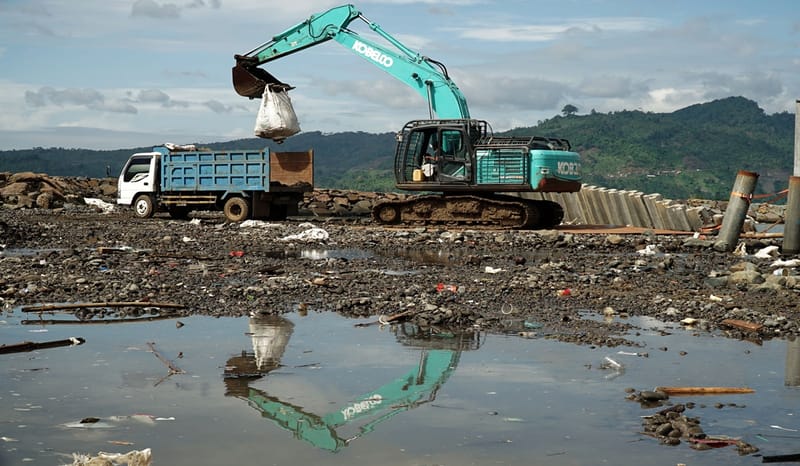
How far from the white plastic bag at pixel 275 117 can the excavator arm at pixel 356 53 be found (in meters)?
0.43

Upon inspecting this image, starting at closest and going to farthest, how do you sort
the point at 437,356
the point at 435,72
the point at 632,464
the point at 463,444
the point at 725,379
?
the point at 632,464, the point at 463,444, the point at 725,379, the point at 437,356, the point at 435,72

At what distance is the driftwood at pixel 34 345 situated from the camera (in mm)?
7891

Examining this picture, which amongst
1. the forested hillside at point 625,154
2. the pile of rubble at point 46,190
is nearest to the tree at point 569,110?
the forested hillside at point 625,154

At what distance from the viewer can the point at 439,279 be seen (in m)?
12.6

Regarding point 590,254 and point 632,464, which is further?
point 590,254

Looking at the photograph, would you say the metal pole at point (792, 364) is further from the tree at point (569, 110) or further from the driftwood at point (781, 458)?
the tree at point (569, 110)

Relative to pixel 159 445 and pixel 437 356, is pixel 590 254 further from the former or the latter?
pixel 159 445

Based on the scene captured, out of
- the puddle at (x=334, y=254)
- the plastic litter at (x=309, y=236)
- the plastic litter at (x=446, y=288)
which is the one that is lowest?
the plastic litter at (x=446, y=288)

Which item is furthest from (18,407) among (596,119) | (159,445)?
(596,119)

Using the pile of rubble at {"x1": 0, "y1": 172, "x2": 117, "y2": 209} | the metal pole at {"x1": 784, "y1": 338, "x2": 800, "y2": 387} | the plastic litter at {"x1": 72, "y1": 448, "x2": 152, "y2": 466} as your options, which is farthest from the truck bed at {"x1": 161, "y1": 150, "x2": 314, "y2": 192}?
the plastic litter at {"x1": 72, "y1": 448, "x2": 152, "y2": 466}

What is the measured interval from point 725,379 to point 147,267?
8818 mm

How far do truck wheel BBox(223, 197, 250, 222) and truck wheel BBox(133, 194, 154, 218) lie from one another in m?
2.51

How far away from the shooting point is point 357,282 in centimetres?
1207

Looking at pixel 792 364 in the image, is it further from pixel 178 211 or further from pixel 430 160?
pixel 178 211
